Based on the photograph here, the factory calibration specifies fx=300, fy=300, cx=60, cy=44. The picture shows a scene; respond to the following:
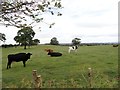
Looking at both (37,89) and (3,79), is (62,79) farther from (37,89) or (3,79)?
(37,89)

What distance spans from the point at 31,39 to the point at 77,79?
216 feet

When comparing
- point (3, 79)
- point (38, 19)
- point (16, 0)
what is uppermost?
point (16, 0)

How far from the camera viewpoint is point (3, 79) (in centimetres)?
2370

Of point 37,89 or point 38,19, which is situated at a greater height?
point 38,19

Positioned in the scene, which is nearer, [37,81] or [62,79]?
[37,81]

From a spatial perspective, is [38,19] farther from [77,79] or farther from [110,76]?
[110,76]

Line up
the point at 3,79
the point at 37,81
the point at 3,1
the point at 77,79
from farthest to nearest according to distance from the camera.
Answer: the point at 3,79 < the point at 77,79 < the point at 3,1 < the point at 37,81

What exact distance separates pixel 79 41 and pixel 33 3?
129 metres

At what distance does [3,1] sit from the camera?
14.6 meters

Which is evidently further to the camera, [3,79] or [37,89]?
[3,79]

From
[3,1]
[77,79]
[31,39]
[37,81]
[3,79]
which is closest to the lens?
[37,81]

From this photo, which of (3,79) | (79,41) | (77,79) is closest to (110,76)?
(77,79)

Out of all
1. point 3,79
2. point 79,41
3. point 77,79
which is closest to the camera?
point 77,79

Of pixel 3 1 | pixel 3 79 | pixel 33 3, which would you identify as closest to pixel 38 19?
pixel 33 3
